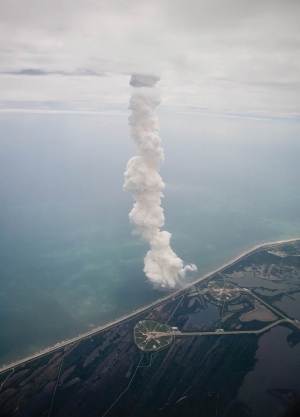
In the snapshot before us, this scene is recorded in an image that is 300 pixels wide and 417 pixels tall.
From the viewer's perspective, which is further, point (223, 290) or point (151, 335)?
point (223, 290)

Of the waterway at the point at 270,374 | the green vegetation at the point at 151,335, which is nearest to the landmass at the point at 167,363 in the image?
the green vegetation at the point at 151,335

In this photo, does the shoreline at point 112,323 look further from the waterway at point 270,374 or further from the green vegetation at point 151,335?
the waterway at point 270,374

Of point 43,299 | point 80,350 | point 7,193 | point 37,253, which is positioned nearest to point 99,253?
point 37,253

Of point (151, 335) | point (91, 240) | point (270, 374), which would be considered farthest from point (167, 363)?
point (91, 240)

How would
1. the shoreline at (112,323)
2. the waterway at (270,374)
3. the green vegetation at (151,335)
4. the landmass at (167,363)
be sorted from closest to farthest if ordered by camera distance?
the waterway at (270,374)
the landmass at (167,363)
the shoreline at (112,323)
the green vegetation at (151,335)

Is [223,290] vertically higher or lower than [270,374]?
higher

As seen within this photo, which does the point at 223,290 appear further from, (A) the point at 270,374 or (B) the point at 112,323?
(B) the point at 112,323

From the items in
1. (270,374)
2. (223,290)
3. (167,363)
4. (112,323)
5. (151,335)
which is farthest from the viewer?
(223,290)

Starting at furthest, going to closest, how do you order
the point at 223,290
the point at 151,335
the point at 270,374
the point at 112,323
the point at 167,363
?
the point at 223,290, the point at 112,323, the point at 151,335, the point at 167,363, the point at 270,374
